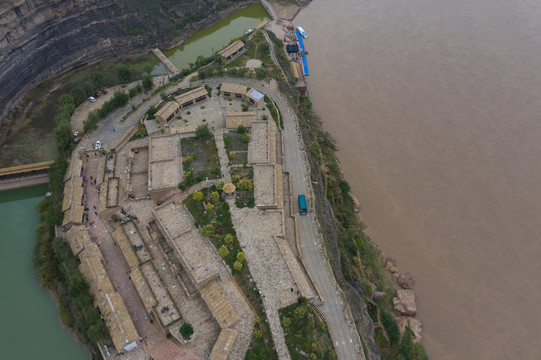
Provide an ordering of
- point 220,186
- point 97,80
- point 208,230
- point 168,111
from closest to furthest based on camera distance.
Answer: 1. point 208,230
2. point 220,186
3. point 168,111
4. point 97,80

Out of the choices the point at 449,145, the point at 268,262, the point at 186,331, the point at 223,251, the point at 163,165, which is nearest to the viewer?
the point at 186,331

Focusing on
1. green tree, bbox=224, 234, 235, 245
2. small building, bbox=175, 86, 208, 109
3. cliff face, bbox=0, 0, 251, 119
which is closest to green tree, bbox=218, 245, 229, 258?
green tree, bbox=224, 234, 235, 245

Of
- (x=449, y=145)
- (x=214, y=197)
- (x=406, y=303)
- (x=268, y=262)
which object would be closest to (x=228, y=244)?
(x=268, y=262)

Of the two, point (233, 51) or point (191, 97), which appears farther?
point (233, 51)

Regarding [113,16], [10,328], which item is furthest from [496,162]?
[113,16]

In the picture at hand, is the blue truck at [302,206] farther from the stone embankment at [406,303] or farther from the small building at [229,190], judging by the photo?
the stone embankment at [406,303]

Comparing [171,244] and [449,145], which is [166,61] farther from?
[449,145]
